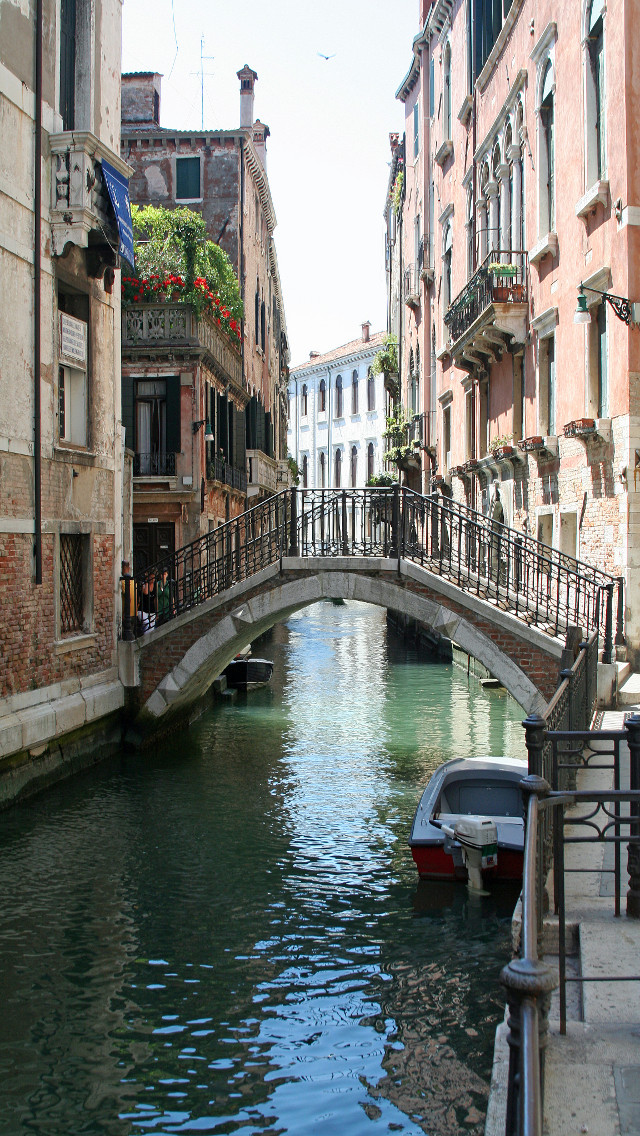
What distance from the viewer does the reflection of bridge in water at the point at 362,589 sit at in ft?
39.1

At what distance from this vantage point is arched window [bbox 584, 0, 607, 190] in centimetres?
1238

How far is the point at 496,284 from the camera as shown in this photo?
1658 centimetres

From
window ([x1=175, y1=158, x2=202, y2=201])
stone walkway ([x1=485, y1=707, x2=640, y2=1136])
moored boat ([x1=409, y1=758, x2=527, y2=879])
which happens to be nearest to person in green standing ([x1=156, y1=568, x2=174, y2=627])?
moored boat ([x1=409, y1=758, x2=527, y2=879])

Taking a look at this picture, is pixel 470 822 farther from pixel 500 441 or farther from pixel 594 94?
pixel 500 441

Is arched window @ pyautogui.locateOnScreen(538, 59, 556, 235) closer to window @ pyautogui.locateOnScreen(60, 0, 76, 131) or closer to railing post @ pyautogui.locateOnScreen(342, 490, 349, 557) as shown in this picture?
railing post @ pyautogui.locateOnScreen(342, 490, 349, 557)

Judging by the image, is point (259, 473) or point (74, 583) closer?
point (74, 583)

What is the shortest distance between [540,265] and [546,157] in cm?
158

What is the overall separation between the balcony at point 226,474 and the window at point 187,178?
6.46 m

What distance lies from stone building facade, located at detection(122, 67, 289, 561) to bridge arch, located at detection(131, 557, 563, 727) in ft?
18.9

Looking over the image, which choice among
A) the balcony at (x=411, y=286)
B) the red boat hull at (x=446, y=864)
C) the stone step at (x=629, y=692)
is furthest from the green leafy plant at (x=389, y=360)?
the red boat hull at (x=446, y=864)

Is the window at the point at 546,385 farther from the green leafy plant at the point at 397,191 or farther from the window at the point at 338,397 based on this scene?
the window at the point at 338,397

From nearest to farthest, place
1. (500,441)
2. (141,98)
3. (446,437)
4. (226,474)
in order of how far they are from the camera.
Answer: (500,441)
(226,474)
(446,437)
(141,98)

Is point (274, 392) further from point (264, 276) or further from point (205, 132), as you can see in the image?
point (205, 132)

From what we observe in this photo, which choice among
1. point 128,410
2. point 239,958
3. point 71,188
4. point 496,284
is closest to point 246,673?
point 128,410
